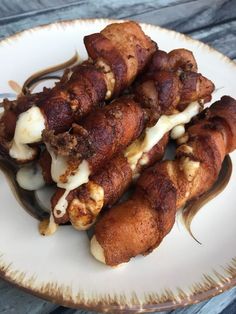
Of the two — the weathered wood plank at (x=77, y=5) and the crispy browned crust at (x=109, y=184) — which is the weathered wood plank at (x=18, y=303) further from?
the weathered wood plank at (x=77, y=5)

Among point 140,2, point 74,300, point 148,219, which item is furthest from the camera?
point 140,2

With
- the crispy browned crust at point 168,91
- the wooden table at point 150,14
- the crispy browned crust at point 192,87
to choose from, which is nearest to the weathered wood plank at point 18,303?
the crispy browned crust at point 168,91

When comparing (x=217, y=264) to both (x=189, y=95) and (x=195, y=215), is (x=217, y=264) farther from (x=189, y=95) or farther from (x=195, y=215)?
(x=189, y=95)

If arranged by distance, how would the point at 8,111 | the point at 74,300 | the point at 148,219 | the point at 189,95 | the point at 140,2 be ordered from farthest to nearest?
the point at 140,2, the point at 189,95, the point at 8,111, the point at 148,219, the point at 74,300

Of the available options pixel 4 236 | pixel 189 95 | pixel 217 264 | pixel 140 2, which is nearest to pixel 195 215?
pixel 217 264

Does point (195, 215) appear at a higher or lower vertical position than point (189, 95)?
lower

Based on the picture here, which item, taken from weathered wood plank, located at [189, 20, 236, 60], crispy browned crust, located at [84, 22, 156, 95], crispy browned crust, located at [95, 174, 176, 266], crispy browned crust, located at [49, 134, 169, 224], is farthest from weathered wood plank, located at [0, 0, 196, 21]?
crispy browned crust, located at [95, 174, 176, 266]

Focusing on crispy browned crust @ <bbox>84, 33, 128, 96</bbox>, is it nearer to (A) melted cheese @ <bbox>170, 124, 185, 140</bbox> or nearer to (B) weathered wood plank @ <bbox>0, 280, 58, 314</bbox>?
(A) melted cheese @ <bbox>170, 124, 185, 140</bbox>
